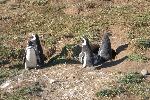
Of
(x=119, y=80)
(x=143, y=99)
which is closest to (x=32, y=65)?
(x=119, y=80)

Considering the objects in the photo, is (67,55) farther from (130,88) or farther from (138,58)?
(130,88)


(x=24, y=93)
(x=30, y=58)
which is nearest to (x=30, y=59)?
(x=30, y=58)

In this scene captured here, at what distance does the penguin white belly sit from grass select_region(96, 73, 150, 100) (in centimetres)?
370

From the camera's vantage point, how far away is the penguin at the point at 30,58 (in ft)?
68.6

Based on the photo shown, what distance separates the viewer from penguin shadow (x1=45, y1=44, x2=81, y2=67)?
21344 millimetres

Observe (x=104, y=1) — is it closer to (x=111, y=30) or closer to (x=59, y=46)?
(x=111, y=30)

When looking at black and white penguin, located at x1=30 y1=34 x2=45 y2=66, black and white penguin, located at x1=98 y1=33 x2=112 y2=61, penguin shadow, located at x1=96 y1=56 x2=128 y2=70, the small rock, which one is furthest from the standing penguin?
the small rock

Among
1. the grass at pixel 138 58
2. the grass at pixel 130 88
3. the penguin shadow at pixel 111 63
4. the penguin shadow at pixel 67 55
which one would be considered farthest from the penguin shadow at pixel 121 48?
the grass at pixel 130 88

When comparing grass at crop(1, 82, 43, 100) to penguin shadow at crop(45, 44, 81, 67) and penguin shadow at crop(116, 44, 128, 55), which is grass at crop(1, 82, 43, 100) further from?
penguin shadow at crop(116, 44, 128, 55)

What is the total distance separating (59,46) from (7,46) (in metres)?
2.36

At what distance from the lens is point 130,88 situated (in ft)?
61.1

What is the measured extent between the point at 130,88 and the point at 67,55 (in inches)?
166

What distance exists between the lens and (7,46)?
2327cm

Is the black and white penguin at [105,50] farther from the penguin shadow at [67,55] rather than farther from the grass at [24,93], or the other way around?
the grass at [24,93]
